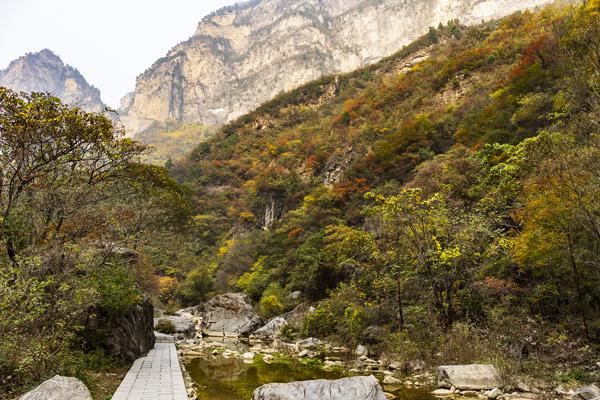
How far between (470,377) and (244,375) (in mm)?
6041

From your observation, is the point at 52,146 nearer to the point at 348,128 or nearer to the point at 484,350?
the point at 484,350

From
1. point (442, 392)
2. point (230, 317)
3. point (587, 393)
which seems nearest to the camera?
point (587, 393)

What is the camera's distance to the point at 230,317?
924 inches

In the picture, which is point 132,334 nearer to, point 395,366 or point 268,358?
point 268,358

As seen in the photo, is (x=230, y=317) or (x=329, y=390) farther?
(x=230, y=317)

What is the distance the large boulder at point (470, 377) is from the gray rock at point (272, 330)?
1196 cm

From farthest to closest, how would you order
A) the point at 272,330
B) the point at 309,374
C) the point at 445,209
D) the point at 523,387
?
the point at 272,330
the point at 445,209
the point at 309,374
the point at 523,387

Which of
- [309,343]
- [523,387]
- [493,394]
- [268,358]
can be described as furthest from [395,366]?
[309,343]

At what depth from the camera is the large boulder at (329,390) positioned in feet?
20.7

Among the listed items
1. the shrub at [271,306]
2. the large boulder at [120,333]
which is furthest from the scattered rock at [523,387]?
the shrub at [271,306]

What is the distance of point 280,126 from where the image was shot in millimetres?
50469

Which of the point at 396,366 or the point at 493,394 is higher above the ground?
the point at 396,366

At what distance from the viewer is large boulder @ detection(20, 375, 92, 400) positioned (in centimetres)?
563

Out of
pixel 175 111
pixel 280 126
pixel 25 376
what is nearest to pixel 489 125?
pixel 25 376
